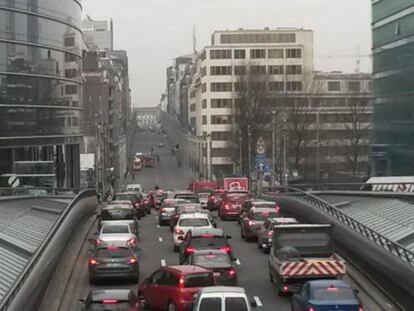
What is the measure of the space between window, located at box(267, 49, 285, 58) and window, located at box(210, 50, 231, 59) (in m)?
7.04

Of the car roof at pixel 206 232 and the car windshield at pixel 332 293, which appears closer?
the car windshield at pixel 332 293

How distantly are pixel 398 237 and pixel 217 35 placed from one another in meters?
122

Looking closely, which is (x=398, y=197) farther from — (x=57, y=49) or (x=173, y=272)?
(x=57, y=49)

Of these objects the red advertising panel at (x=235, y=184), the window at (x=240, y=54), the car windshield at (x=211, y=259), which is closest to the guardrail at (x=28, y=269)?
the car windshield at (x=211, y=259)

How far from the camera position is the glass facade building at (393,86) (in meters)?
69.1

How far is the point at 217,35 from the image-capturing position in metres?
144

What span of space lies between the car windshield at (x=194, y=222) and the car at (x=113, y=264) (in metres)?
7.75

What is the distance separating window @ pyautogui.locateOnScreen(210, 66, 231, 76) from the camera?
466 feet

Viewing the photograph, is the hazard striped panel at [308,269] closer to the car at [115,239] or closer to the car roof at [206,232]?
the car roof at [206,232]

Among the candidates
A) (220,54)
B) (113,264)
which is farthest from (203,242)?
(220,54)

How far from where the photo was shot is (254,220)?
35500 mm

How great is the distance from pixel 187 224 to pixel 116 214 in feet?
20.3

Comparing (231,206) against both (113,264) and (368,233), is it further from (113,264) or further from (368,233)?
(113,264)

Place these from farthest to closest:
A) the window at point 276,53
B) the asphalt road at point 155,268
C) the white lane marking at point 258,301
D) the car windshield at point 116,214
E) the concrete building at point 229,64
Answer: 1. the window at point 276,53
2. the concrete building at point 229,64
3. the car windshield at point 116,214
4. the asphalt road at point 155,268
5. the white lane marking at point 258,301
